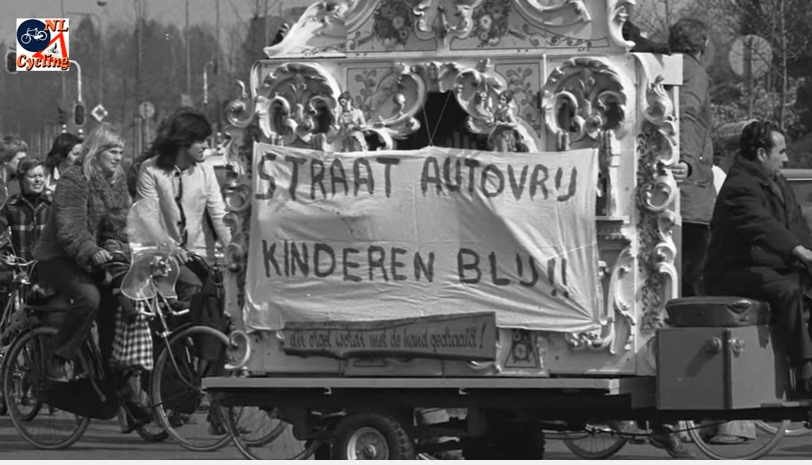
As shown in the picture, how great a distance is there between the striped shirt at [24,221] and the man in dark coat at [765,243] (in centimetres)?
571

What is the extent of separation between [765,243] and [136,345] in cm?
394

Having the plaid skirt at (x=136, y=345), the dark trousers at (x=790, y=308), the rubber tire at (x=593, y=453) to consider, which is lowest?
the rubber tire at (x=593, y=453)

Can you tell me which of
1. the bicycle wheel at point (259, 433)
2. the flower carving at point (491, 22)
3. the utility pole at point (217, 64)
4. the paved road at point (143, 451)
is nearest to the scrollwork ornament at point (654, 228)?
the flower carving at point (491, 22)

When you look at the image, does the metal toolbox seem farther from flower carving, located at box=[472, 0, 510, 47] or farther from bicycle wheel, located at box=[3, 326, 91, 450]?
bicycle wheel, located at box=[3, 326, 91, 450]

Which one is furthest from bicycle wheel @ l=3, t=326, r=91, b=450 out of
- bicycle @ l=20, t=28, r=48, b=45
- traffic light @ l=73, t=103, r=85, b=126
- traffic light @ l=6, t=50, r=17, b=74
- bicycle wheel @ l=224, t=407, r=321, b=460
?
traffic light @ l=73, t=103, r=85, b=126

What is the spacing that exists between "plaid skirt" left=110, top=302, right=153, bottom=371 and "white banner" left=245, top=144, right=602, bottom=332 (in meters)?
2.09

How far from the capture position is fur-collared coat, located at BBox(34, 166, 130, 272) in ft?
34.9

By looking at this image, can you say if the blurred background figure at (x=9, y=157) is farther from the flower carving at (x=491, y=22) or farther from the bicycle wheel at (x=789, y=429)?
the flower carving at (x=491, y=22)

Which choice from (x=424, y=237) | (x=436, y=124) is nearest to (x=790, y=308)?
(x=424, y=237)

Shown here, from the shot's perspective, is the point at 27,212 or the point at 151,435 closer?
the point at 151,435

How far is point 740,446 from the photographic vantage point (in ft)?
33.7

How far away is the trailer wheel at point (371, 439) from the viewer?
8414 mm

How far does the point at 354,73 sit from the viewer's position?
8.62 metres

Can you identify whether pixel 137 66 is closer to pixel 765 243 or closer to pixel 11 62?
pixel 11 62
